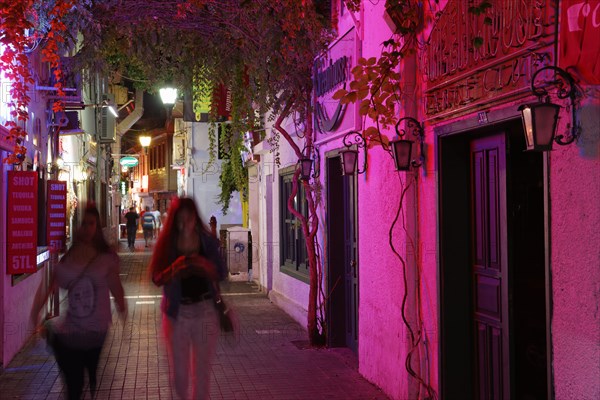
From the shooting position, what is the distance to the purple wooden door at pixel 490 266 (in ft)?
19.8

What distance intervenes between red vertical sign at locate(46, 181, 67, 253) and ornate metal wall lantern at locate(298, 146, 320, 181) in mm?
4208

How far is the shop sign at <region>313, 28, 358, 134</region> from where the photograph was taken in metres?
9.23

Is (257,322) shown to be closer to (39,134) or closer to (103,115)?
(39,134)

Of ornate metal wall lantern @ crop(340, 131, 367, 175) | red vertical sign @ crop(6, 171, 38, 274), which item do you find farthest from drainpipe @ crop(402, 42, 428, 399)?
red vertical sign @ crop(6, 171, 38, 274)

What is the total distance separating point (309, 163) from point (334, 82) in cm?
143

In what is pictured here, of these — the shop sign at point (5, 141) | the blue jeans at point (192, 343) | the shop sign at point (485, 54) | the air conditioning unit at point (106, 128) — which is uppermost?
the air conditioning unit at point (106, 128)

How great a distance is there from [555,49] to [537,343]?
255 cm

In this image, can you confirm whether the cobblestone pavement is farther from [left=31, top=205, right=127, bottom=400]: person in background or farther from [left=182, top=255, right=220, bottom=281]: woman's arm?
[left=182, top=255, right=220, bottom=281]: woman's arm

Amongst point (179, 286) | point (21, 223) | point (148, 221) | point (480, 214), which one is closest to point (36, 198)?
point (21, 223)

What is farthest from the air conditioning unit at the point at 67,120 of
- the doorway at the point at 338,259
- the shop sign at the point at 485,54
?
the shop sign at the point at 485,54

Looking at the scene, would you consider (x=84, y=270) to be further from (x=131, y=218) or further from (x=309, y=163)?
(x=131, y=218)

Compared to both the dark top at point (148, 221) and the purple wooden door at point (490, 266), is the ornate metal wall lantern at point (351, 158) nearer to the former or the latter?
the purple wooden door at point (490, 266)

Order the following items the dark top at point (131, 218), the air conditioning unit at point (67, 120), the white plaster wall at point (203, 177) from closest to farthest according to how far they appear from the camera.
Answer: the air conditioning unit at point (67, 120) < the white plaster wall at point (203, 177) < the dark top at point (131, 218)

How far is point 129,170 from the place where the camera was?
179 ft
